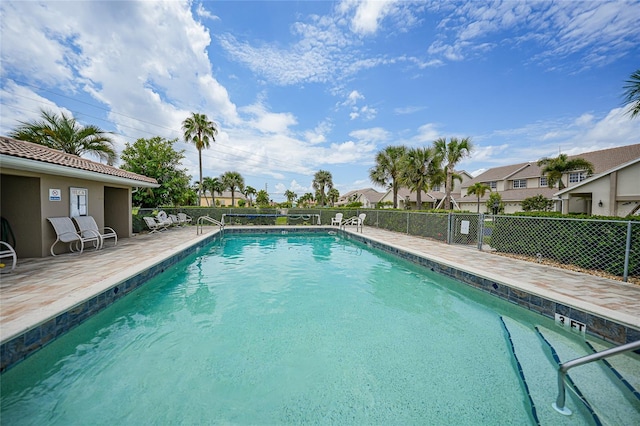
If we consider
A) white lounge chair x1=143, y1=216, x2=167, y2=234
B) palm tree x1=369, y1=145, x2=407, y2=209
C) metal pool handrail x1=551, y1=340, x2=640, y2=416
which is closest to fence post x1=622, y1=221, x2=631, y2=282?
metal pool handrail x1=551, y1=340, x2=640, y2=416

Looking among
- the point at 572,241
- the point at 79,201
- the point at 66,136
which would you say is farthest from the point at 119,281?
the point at 66,136

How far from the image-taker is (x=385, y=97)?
18234 mm

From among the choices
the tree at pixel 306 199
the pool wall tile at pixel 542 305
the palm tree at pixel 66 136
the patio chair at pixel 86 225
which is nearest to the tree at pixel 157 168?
the palm tree at pixel 66 136

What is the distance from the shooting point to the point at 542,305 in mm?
4387

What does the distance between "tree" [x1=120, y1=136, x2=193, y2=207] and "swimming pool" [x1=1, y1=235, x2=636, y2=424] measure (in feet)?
39.4

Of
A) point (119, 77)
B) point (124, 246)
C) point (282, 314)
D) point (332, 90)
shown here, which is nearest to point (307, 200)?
point (332, 90)

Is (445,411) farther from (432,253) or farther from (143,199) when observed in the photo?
(143,199)

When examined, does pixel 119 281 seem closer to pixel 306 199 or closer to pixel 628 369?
pixel 628 369

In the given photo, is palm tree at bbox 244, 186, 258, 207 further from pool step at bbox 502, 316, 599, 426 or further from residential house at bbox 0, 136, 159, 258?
pool step at bbox 502, 316, 599, 426

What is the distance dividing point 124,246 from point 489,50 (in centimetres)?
1749

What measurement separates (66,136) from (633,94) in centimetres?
2328

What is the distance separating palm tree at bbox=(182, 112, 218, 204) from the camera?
22.4 meters

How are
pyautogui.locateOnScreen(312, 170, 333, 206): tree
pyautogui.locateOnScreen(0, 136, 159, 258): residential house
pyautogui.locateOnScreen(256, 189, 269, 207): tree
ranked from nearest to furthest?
1. pyautogui.locateOnScreen(0, 136, 159, 258): residential house
2. pyautogui.locateOnScreen(312, 170, 333, 206): tree
3. pyautogui.locateOnScreen(256, 189, 269, 207): tree

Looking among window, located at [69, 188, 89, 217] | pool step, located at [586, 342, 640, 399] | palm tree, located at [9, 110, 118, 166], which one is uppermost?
palm tree, located at [9, 110, 118, 166]
